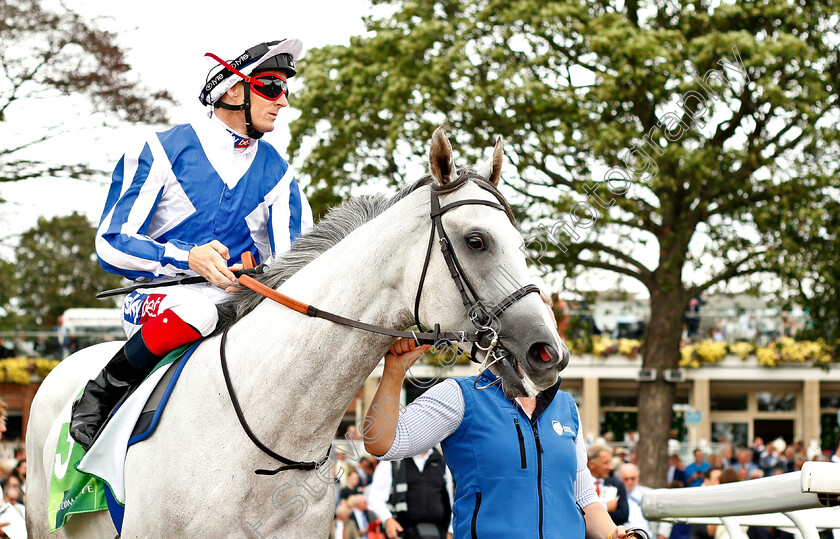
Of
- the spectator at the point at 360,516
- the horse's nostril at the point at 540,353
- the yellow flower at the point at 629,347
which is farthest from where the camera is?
the yellow flower at the point at 629,347

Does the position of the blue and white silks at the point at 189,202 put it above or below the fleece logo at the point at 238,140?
below

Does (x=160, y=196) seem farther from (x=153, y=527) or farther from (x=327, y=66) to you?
(x=327, y=66)

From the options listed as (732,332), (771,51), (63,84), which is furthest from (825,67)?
(732,332)

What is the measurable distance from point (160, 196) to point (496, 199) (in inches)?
52.0

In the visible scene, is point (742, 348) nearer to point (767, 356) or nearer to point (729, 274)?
point (767, 356)

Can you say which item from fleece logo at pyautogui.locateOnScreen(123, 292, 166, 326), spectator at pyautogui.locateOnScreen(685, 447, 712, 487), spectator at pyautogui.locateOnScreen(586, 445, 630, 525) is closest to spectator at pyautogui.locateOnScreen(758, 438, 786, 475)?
spectator at pyautogui.locateOnScreen(685, 447, 712, 487)

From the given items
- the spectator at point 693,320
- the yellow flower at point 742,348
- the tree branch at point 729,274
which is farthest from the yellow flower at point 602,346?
the tree branch at point 729,274

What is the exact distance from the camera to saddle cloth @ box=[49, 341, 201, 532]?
2941 mm

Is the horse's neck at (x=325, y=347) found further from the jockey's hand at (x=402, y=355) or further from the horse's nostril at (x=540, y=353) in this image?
the horse's nostril at (x=540, y=353)

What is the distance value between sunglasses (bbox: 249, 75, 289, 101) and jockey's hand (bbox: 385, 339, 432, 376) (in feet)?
3.85

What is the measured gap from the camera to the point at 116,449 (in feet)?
9.71

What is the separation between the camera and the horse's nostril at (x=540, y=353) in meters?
2.52

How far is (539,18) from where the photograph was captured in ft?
40.8

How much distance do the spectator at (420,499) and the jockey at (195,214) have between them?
5375 mm
